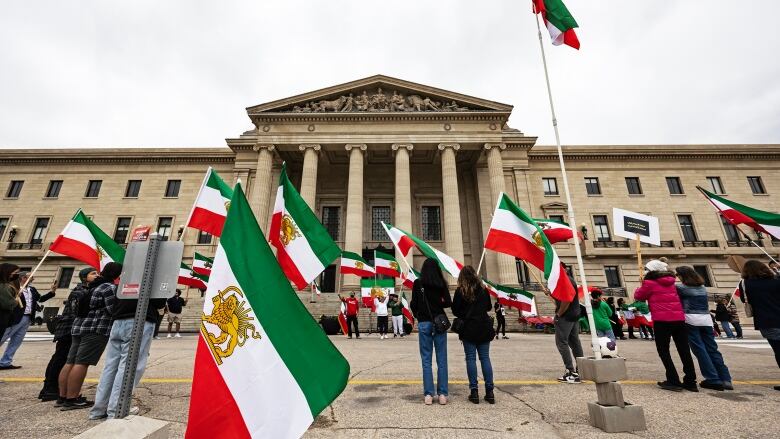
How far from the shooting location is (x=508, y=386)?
5129 mm

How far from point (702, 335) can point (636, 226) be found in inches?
129

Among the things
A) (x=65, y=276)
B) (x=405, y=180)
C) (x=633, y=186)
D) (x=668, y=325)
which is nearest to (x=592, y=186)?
(x=633, y=186)

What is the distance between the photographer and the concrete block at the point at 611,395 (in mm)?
3199

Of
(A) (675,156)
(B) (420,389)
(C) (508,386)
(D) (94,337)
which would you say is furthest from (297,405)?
(A) (675,156)

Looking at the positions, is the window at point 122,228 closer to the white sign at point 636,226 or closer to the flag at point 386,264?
the flag at point 386,264

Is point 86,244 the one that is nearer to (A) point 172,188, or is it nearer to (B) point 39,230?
(A) point 172,188

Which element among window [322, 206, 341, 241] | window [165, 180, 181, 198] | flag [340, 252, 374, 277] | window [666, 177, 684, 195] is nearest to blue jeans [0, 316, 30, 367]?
flag [340, 252, 374, 277]

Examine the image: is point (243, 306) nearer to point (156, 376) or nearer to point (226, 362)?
point (226, 362)

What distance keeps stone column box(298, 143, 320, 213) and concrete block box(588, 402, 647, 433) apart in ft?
71.2

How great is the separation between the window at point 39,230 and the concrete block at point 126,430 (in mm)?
36616

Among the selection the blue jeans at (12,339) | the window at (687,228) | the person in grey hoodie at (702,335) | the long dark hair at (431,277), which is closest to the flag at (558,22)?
the person in grey hoodie at (702,335)

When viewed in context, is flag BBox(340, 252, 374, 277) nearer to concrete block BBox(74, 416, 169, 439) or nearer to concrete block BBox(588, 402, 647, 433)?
concrete block BBox(588, 402, 647, 433)

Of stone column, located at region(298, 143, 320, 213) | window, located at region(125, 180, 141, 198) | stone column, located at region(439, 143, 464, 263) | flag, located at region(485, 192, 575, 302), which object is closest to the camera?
flag, located at region(485, 192, 575, 302)

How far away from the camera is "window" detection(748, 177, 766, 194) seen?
2812 centimetres
